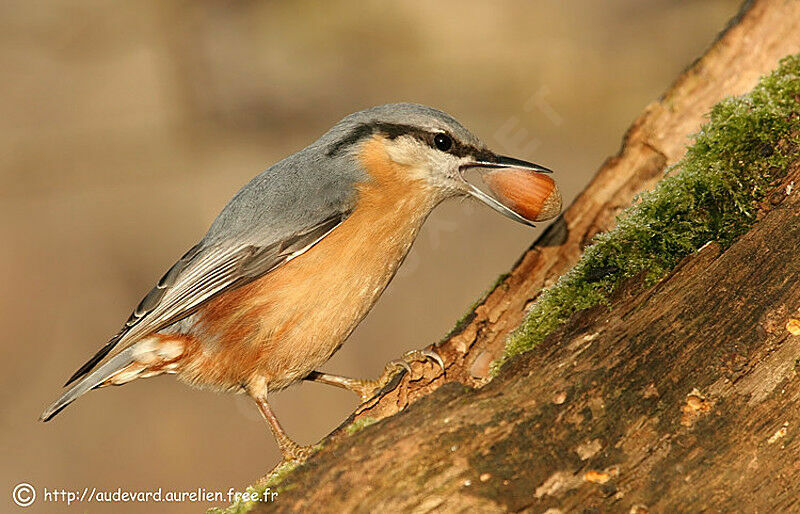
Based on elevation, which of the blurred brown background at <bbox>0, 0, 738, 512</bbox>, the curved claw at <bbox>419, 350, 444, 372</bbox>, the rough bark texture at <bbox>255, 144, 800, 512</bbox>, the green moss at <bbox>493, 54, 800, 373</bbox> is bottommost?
the rough bark texture at <bbox>255, 144, 800, 512</bbox>

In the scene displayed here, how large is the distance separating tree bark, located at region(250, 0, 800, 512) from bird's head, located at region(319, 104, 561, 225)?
92 centimetres

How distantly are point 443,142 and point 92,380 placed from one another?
181 cm

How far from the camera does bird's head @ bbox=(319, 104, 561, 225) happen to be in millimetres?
3365

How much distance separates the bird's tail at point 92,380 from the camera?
3248 millimetres

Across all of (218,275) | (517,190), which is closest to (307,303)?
(218,275)

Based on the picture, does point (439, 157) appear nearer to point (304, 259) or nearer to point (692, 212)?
point (304, 259)

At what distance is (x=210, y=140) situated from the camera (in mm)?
6773

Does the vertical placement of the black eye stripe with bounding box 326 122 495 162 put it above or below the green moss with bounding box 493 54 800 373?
above

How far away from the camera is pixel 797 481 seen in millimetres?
2045

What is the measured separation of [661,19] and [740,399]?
19.1ft

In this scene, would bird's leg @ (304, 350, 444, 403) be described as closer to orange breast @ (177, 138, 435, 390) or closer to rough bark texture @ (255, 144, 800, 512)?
orange breast @ (177, 138, 435, 390)

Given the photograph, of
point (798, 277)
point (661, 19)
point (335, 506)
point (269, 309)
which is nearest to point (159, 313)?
point (269, 309)

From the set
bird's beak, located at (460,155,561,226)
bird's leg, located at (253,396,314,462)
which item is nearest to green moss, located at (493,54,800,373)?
bird's beak, located at (460,155,561,226)

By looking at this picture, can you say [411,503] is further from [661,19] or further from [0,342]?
[661,19]
